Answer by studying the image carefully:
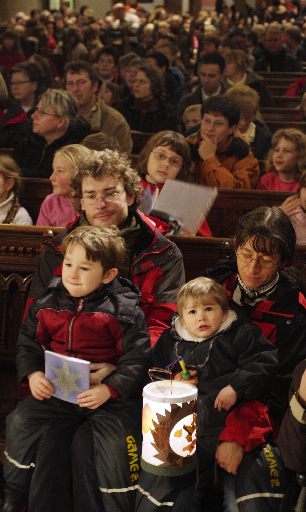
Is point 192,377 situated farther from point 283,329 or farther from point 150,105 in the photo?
point 150,105

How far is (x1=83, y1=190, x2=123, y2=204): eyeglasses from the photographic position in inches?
150

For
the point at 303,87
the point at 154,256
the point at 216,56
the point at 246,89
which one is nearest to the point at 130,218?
the point at 154,256

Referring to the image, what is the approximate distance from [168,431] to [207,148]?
3285mm

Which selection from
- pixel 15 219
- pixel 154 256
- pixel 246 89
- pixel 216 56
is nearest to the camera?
pixel 154 256

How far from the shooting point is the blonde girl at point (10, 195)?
506cm

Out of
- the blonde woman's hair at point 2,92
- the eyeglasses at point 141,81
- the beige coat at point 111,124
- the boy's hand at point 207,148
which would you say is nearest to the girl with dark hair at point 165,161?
the boy's hand at point 207,148

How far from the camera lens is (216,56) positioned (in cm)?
907

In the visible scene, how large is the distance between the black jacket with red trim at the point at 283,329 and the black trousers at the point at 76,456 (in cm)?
52

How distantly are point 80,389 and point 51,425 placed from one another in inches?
7.2

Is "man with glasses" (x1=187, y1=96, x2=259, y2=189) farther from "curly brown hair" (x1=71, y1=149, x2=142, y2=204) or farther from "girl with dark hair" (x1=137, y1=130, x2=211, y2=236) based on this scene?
"curly brown hair" (x1=71, y1=149, x2=142, y2=204)

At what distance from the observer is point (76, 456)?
11.2 ft

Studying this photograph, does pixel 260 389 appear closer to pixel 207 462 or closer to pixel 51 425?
pixel 207 462

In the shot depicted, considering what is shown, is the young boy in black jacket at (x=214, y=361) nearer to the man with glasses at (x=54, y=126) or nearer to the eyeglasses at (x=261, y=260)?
the eyeglasses at (x=261, y=260)

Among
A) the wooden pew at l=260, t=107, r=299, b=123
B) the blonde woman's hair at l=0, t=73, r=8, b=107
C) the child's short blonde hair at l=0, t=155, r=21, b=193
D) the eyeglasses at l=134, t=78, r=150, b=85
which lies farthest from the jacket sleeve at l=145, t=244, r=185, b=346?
the wooden pew at l=260, t=107, r=299, b=123
